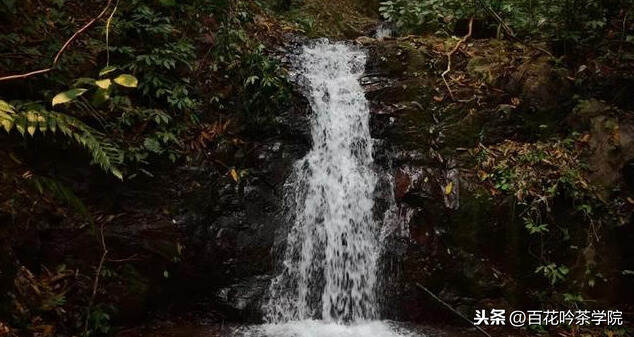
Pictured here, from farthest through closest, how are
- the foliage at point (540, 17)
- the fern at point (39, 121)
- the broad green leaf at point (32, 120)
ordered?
1. the foliage at point (540, 17)
2. the broad green leaf at point (32, 120)
3. the fern at point (39, 121)

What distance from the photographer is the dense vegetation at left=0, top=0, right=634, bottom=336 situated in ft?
13.6

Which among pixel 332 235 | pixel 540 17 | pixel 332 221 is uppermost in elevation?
pixel 540 17

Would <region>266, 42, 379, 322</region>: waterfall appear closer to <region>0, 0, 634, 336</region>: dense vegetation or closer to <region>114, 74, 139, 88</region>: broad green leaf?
<region>0, 0, 634, 336</region>: dense vegetation

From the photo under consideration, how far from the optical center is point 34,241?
4.12 meters

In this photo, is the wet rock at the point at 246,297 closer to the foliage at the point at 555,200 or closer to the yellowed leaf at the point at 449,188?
the yellowed leaf at the point at 449,188

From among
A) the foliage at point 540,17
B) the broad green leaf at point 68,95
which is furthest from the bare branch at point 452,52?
the broad green leaf at point 68,95

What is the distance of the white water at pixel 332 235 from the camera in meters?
5.16

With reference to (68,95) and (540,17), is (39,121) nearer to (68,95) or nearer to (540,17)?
(68,95)

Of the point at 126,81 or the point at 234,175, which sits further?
the point at 234,175

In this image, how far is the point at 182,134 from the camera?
554 centimetres

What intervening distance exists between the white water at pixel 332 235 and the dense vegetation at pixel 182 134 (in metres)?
0.75

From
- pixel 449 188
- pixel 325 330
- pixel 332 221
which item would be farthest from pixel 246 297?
pixel 449 188

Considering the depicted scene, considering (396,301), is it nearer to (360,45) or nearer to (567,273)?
(567,273)

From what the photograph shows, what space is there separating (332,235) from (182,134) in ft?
8.05
